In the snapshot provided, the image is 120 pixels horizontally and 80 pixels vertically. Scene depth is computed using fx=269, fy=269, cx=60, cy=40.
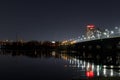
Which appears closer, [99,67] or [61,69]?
[99,67]

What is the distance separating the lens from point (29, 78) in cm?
3130

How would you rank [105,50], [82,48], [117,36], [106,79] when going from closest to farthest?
[106,79], [117,36], [105,50], [82,48]

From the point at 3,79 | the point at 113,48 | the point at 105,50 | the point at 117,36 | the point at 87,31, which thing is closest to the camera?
the point at 3,79

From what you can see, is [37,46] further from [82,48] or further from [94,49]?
[94,49]

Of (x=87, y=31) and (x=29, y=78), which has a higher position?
(x=87, y=31)

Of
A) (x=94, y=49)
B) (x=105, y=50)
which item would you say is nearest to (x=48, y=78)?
(x=105, y=50)

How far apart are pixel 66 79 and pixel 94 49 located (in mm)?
72439

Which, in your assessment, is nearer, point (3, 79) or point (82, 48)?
point (3, 79)

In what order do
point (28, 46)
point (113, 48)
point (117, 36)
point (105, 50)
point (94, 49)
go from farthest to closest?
point (28, 46) < point (94, 49) < point (105, 50) < point (113, 48) < point (117, 36)

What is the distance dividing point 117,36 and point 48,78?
27798mm

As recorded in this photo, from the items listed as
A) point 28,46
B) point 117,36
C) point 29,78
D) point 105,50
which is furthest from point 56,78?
point 28,46

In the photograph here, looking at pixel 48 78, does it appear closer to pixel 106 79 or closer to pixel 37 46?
pixel 106 79

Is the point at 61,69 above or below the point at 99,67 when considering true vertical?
below

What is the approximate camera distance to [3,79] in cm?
3011
